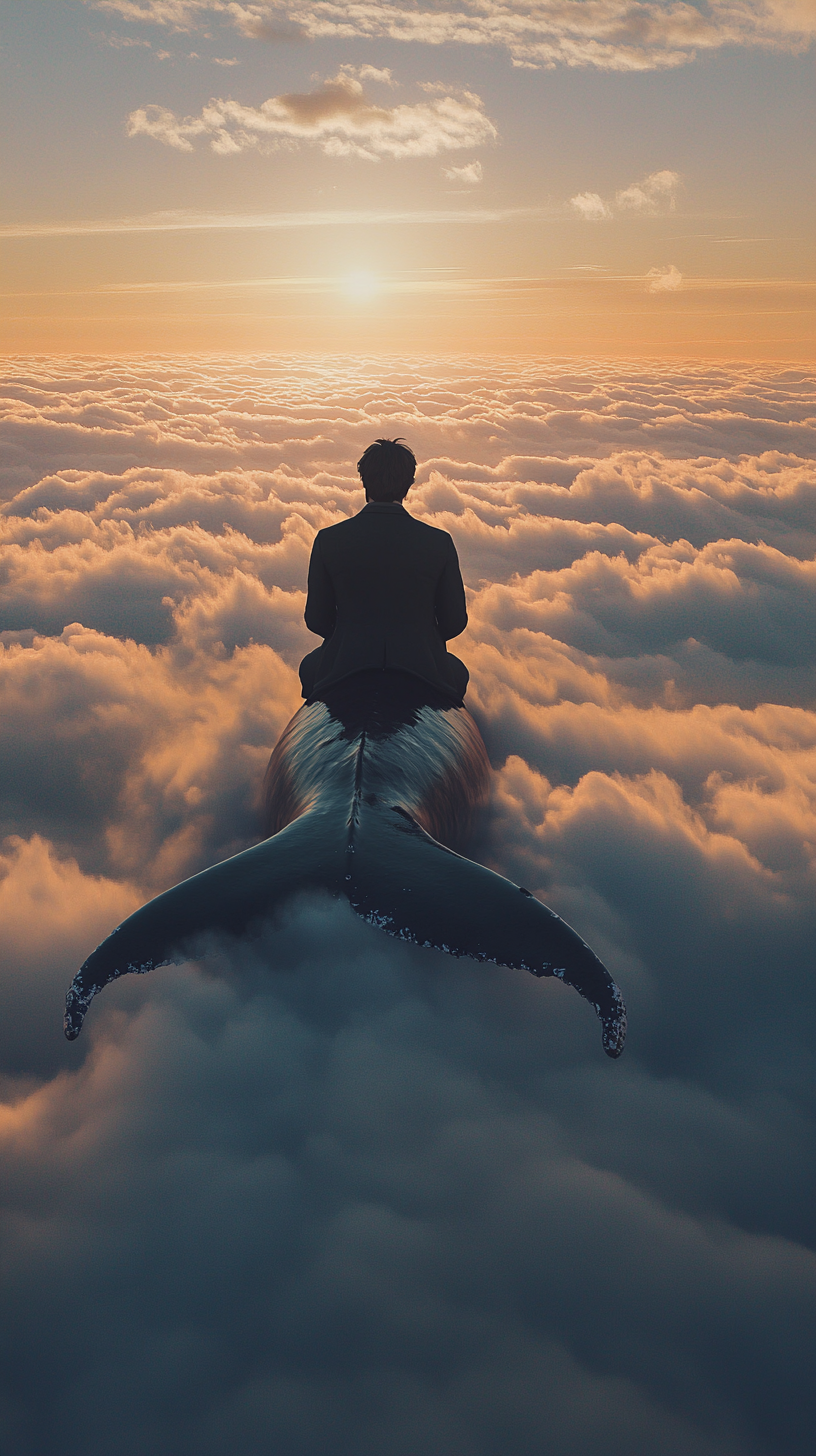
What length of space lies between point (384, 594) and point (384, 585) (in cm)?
9

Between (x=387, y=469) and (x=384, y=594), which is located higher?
(x=387, y=469)

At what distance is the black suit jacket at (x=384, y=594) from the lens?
19.3 ft

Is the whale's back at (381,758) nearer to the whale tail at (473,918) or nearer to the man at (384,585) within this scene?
the man at (384,585)

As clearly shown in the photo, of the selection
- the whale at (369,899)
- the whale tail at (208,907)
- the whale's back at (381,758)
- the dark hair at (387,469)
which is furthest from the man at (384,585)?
the whale tail at (208,907)

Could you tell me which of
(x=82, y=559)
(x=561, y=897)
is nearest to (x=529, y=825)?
(x=561, y=897)

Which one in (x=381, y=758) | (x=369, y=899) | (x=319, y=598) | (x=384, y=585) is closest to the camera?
(x=369, y=899)

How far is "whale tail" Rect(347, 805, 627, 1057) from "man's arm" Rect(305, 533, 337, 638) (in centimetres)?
278

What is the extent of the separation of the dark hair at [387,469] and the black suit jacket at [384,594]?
100mm

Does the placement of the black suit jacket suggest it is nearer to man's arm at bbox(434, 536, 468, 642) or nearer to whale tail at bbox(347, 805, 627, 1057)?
man's arm at bbox(434, 536, 468, 642)

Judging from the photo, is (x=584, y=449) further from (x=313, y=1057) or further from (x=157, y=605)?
(x=313, y=1057)

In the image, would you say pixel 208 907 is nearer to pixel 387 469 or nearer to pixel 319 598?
pixel 319 598

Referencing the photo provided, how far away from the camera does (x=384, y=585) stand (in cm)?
596

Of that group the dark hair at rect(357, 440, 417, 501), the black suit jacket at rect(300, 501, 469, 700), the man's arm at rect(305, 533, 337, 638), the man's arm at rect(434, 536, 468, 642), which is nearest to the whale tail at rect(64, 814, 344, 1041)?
the black suit jacket at rect(300, 501, 469, 700)

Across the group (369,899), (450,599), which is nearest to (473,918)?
(369,899)
